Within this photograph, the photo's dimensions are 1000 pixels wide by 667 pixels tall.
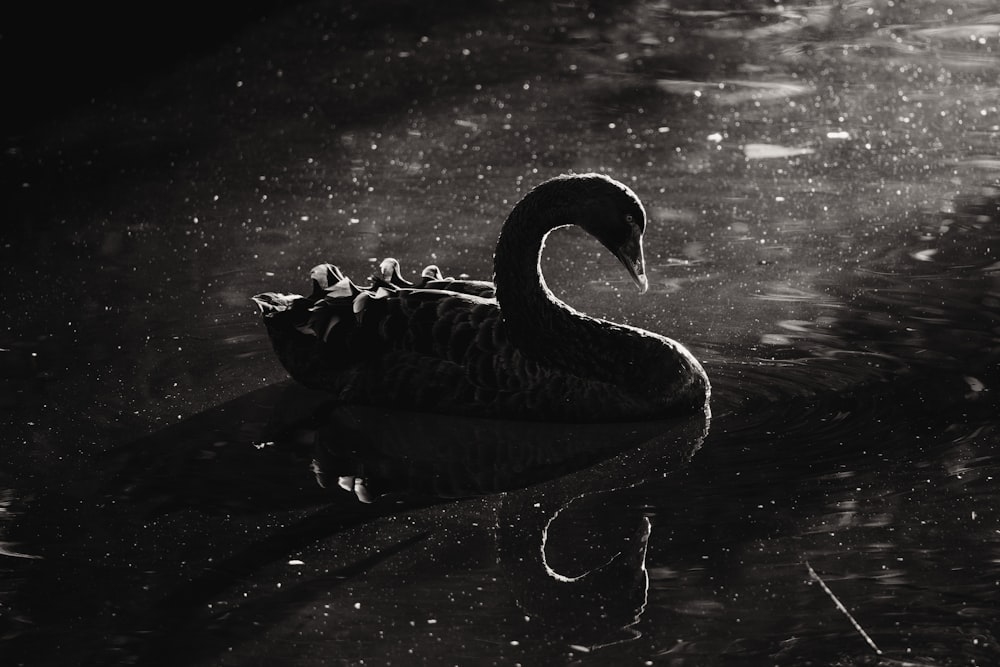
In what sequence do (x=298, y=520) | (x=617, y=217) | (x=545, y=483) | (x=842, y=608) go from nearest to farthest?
(x=842, y=608) → (x=298, y=520) → (x=545, y=483) → (x=617, y=217)

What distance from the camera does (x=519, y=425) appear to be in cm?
509

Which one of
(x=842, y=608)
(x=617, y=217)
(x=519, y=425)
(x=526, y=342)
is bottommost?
(x=519, y=425)

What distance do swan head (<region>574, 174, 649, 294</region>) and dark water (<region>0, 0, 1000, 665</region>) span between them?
0.55m

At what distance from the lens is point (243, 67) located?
31.5 ft

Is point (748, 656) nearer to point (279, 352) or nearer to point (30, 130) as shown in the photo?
point (279, 352)

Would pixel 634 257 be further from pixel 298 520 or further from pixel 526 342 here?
pixel 298 520

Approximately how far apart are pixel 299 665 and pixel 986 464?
→ 2.12 meters

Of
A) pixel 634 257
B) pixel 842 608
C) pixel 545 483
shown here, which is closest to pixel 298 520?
pixel 545 483

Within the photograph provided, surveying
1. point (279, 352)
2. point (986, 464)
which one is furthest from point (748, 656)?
point (279, 352)

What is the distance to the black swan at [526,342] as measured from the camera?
197 inches

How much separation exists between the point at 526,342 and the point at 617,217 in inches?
19.7

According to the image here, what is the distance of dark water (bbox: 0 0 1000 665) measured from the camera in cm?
383

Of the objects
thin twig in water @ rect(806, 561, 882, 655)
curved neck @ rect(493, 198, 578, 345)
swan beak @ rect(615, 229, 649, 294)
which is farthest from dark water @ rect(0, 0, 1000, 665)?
swan beak @ rect(615, 229, 649, 294)

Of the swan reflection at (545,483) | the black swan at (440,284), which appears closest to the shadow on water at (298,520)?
the swan reflection at (545,483)
